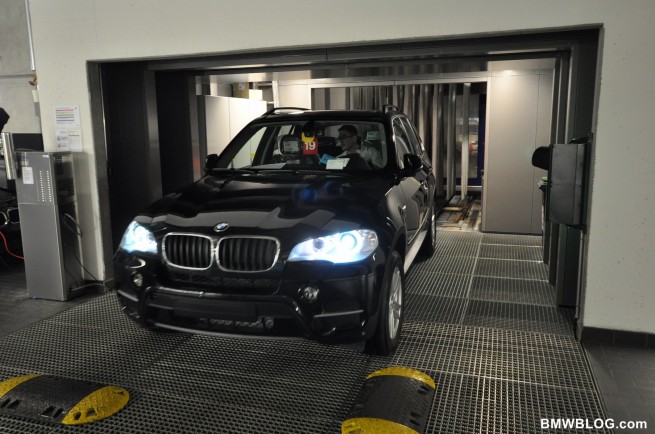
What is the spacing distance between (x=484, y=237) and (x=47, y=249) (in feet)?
19.1

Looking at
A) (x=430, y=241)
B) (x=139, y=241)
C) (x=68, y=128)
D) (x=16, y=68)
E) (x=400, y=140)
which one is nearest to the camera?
(x=139, y=241)

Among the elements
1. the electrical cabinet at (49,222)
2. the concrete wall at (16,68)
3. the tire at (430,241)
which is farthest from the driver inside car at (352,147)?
the concrete wall at (16,68)

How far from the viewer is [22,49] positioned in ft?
38.5

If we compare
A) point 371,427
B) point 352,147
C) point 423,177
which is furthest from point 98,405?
point 423,177

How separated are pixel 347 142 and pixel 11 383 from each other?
3.11 m

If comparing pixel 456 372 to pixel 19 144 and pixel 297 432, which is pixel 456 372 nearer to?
pixel 297 432

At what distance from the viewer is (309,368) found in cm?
383

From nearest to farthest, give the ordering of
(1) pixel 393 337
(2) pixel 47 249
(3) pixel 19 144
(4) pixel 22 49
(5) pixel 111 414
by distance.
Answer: (5) pixel 111 414 → (1) pixel 393 337 → (2) pixel 47 249 → (3) pixel 19 144 → (4) pixel 22 49

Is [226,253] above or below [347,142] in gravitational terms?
below

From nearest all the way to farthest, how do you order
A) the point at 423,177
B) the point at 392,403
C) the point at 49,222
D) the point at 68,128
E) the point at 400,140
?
the point at 392,403 → the point at 400,140 → the point at 49,222 → the point at 68,128 → the point at 423,177

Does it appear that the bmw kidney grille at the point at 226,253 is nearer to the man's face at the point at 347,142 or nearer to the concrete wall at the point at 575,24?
the man's face at the point at 347,142

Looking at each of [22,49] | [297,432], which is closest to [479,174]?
[22,49]

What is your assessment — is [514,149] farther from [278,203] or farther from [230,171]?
[278,203]

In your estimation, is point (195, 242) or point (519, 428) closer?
point (519, 428)
